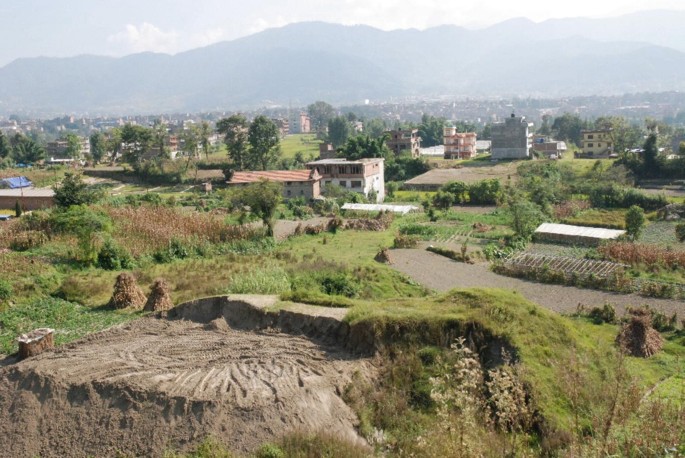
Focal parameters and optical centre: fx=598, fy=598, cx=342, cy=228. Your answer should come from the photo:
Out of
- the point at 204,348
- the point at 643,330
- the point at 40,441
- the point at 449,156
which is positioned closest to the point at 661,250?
the point at 643,330

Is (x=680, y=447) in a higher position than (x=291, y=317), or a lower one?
higher

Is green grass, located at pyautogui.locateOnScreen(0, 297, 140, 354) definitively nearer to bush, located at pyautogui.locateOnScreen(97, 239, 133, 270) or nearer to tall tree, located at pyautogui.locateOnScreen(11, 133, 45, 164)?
bush, located at pyautogui.locateOnScreen(97, 239, 133, 270)

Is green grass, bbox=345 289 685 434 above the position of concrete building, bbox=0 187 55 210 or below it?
above

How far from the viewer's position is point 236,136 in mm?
51688

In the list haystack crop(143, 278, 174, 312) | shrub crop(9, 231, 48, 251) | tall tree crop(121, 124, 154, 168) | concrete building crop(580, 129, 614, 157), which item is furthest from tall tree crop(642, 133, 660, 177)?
shrub crop(9, 231, 48, 251)

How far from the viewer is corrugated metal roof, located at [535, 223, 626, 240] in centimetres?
2645

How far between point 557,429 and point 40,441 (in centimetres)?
750

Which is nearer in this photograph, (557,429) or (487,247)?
(557,429)

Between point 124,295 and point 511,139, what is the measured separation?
53.2 m

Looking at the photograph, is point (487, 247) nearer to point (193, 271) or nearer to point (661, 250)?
point (661, 250)

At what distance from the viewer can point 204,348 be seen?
11.1m

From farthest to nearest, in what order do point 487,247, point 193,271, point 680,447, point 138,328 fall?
point 487,247 < point 193,271 < point 138,328 < point 680,447

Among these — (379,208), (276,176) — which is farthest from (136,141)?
(379,208)

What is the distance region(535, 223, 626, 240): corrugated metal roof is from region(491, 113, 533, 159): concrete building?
34.6 metres
